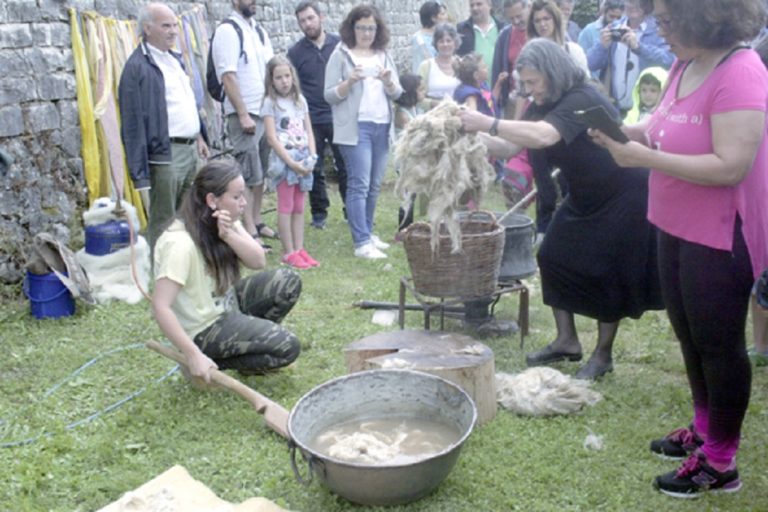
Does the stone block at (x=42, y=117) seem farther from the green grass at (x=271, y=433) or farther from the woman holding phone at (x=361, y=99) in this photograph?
the woman holding phone at (x=361, y=99)

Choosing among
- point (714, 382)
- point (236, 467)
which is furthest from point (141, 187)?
point (714, 382)

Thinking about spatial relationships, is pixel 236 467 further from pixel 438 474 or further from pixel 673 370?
pixel 673 370

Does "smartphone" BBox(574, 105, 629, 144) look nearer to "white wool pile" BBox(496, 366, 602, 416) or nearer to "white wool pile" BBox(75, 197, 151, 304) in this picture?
"white wool pile" BBox(496, 366, 602, 416)

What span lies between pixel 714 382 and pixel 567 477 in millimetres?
715

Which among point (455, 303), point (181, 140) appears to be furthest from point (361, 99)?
point (455, 303)

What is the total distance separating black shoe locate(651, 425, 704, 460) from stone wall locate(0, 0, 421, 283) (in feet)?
14.2

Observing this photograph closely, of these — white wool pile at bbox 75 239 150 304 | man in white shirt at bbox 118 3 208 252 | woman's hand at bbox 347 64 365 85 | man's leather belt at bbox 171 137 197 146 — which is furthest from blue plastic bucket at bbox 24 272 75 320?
woman's hand at bbox 347 64 365 85

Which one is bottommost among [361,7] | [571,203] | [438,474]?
[438,474]

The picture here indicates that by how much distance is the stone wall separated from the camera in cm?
538

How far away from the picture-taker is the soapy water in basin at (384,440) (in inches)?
120

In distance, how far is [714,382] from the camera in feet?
9.29

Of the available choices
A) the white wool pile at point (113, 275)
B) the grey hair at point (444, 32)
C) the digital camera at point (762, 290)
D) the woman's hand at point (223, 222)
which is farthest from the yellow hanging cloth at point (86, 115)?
the digital camera at point (762, 290)

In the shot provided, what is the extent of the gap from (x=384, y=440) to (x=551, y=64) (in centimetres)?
190

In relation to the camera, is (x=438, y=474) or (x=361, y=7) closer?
(x=438, y=474)
